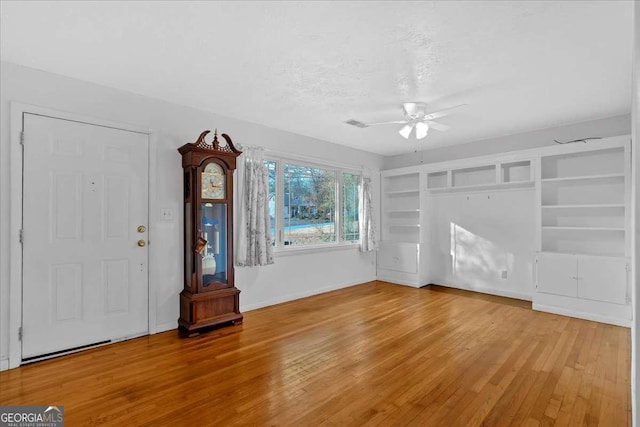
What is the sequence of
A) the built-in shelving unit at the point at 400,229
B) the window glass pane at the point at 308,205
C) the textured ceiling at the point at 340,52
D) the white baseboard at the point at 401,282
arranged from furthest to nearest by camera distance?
the built-in shelving unit at the point at 400,229
the white baseboard at the point at 401,282
the window glass pane at the point at 308,205
the textured ceiling at the point at 340,52

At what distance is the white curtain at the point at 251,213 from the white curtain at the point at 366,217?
6.96 ft

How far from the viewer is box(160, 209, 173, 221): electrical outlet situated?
3.54 metres

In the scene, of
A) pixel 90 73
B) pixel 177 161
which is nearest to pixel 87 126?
pixel 90 73

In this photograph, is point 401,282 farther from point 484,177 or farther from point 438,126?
point 438,126

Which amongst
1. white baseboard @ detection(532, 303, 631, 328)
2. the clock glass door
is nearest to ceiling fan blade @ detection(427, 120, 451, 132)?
white baseboard @ detection(532, 303, 631, 328)

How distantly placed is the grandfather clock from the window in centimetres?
99

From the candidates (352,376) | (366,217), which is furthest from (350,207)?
(352,376)

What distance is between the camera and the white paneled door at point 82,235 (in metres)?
2.80

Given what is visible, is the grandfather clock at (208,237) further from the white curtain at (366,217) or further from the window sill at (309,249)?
the white curtain at (366,217)

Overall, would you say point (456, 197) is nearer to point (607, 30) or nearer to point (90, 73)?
point (607, 30)

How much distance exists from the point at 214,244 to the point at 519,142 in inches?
179

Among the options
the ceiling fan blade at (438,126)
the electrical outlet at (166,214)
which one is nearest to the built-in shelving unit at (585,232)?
the ceiling fan blade at (438,126)

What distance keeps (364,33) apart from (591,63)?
1.96 meters

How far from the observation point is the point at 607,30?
7.18ft
